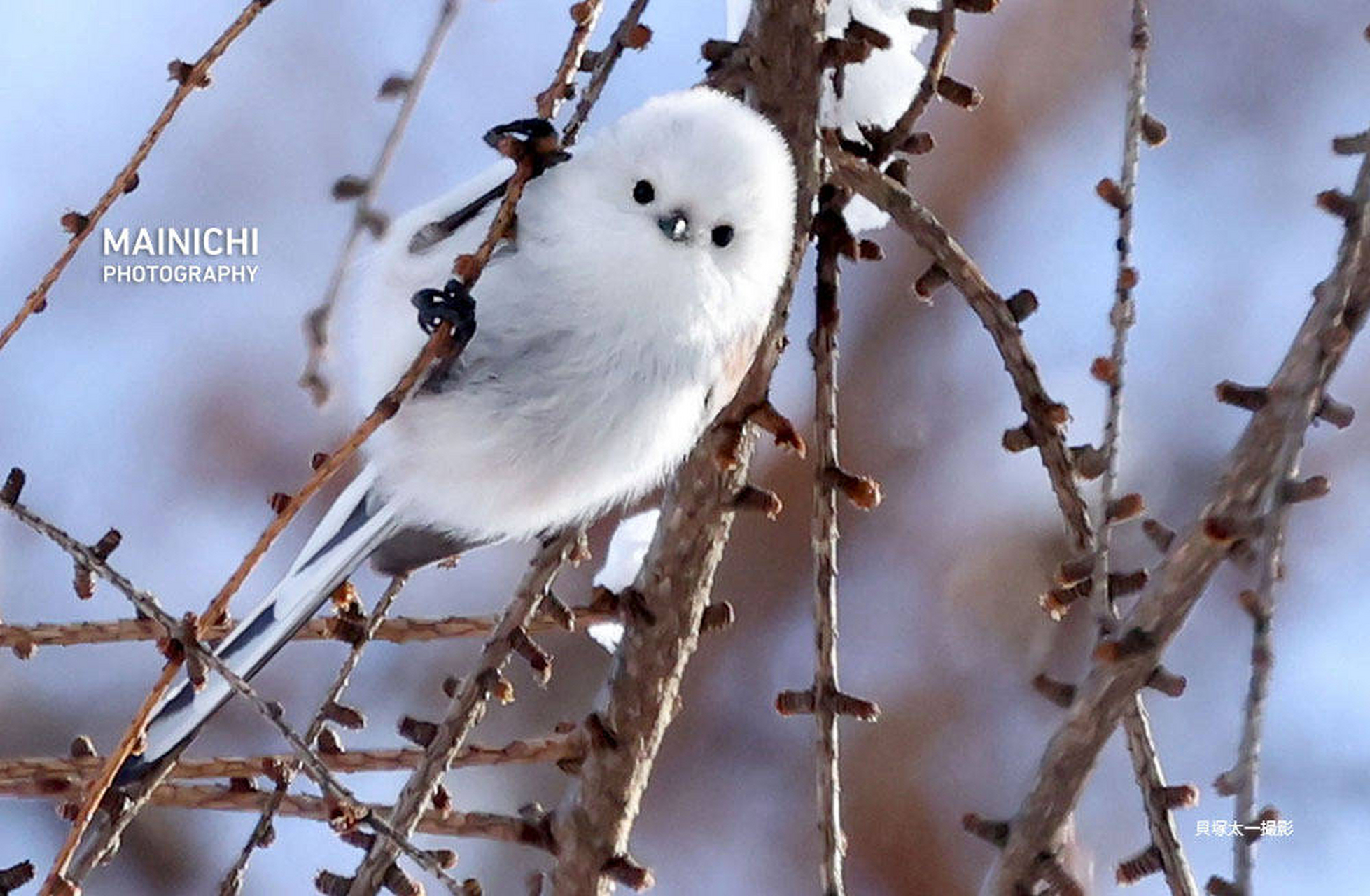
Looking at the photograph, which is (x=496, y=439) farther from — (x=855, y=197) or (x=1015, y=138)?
(x=1015, y=138)

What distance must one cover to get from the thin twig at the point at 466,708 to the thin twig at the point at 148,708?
4cm

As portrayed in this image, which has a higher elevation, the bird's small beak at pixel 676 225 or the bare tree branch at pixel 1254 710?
the bird's small beak at pixel 676 225

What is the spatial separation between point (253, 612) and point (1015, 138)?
164 centimetres

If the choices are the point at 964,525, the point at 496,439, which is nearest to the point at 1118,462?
the point at 496,439

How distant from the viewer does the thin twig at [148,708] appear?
0.79m

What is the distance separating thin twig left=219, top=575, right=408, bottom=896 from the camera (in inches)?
39.1

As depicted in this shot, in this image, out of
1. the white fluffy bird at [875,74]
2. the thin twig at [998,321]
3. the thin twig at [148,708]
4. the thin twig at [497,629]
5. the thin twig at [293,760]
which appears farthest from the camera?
the white fluffy bird at [875,74]

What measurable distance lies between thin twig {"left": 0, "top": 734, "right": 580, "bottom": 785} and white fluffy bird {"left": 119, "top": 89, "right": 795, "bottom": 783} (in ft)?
0.21

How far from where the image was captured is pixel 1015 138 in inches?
95.6

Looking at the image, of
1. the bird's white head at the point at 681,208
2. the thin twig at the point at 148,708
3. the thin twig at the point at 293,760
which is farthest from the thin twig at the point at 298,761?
the bird's white head at the point at 681,208

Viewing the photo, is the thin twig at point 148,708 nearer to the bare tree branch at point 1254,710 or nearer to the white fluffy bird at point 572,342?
the white fluffy bird at point 572,342

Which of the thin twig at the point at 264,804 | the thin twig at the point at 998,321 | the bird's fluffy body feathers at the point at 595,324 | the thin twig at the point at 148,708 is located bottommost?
the thin twig at the point at 148,708

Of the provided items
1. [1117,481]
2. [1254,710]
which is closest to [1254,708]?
[1254,710]

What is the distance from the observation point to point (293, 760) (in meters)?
1.05
